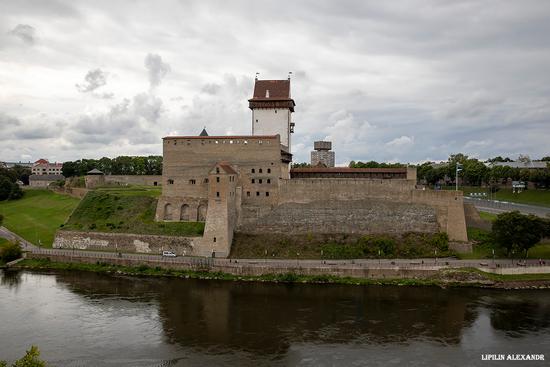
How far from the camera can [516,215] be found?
30.9m

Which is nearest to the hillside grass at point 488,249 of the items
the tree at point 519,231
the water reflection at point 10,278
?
the tree at point 519,231

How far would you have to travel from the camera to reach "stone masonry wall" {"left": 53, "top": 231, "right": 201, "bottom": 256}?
34375mm

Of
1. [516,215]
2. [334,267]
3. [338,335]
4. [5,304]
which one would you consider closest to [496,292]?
[516,215]

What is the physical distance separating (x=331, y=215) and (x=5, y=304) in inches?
845

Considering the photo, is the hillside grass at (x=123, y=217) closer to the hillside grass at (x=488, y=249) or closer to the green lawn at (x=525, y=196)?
the hillside grass at (x=488, y=249)

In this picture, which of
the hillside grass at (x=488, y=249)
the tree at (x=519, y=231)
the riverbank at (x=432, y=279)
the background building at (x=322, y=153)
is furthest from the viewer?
the background building at (x=322, y=153)

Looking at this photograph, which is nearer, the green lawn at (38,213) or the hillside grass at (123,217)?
the hillside grass at (123,217)

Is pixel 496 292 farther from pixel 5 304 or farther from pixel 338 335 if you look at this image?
pixel 5 304

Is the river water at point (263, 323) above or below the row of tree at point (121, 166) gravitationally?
below

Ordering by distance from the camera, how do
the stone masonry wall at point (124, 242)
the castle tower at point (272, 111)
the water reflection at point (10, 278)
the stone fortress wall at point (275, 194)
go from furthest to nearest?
the castle tower at point (272, 111) → the stone masonry wall at point (124, 242) → the stone fortress wall at point (275, 194) → the water reflection at point (10, 278)

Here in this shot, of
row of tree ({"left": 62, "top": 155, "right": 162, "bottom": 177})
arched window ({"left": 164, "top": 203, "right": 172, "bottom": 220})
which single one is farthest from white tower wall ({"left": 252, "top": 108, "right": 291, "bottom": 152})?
row of tree ({"left": 62, "top": 155, "right": 162, "bottom": 177})

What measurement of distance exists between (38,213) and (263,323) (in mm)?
37663

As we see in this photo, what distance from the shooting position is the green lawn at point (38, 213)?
4216cm

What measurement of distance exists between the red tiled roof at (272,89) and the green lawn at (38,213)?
70.2ft
